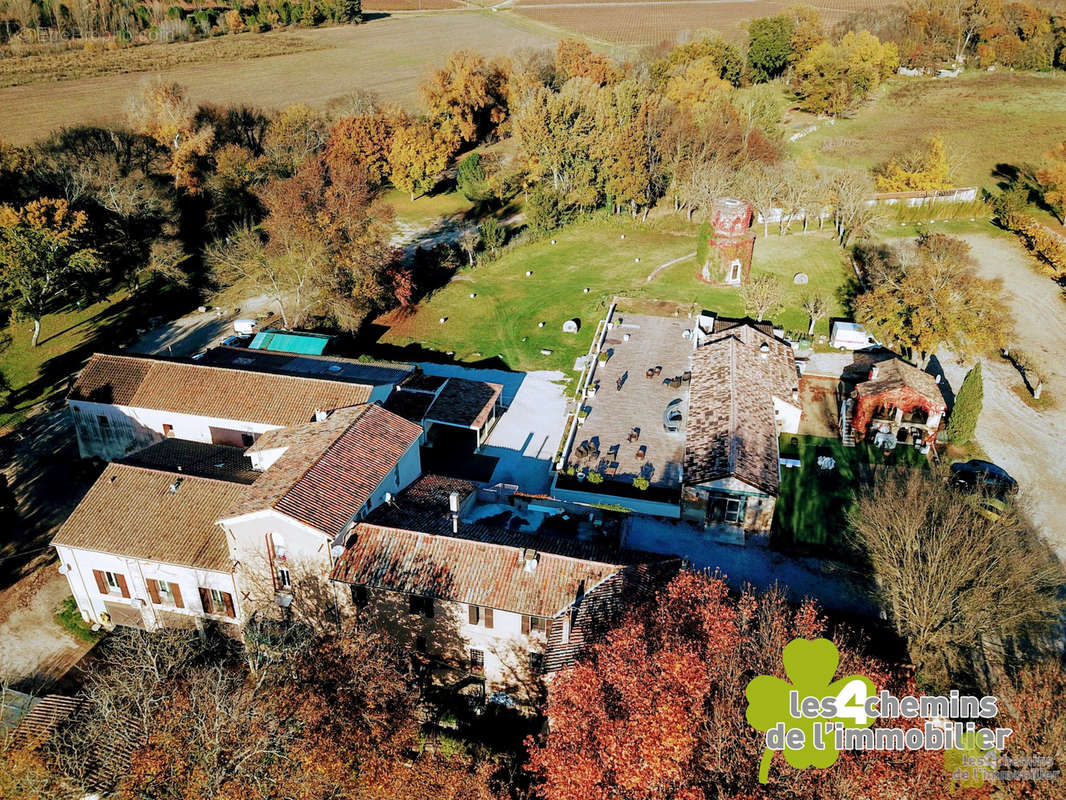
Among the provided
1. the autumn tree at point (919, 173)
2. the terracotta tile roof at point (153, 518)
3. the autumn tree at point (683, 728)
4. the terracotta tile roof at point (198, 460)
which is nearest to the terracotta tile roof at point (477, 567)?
the autumn tree at point (683, 728)

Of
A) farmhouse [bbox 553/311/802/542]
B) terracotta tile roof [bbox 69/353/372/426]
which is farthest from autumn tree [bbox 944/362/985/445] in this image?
terracotta tile roof [bbox 69/353/372/426]

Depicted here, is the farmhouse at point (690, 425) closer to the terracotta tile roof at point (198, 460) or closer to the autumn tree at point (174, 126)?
the terracotta tile roof at point (198, 460)

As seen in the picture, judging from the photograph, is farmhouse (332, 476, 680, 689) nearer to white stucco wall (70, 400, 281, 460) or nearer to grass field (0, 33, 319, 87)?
white stucco wall (70, 400, 281, 460)

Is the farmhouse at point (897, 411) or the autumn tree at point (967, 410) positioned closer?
the autumn tree at point (967, 410)

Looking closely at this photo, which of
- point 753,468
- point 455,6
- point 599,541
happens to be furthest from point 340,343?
point 455,6

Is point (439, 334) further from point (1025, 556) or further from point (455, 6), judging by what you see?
point (455, 6)

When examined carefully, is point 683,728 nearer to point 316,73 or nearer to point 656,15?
point 316,73
